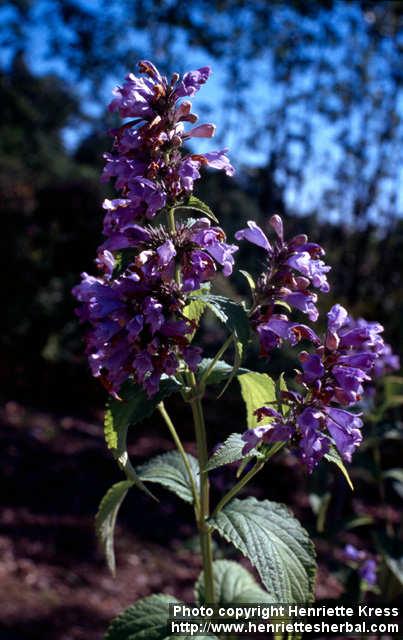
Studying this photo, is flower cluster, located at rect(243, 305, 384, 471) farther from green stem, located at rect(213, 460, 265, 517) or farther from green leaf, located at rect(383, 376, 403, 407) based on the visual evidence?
green leaf, located at rect(383, 376, 403, 407)

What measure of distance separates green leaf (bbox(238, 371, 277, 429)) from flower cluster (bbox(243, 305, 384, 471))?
0.30ft

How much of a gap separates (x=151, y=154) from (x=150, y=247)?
0.53 ft

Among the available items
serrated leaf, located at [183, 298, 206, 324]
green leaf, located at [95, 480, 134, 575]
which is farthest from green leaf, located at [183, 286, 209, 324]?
green leaf, located at [95, 480, 134, 575]

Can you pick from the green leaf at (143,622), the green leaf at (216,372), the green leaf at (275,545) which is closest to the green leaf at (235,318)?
the green leaf at (216,372)

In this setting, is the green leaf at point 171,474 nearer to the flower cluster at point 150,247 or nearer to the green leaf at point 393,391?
the flower cluster at point 150,247

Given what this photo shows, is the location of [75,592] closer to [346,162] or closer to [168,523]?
[168,523]

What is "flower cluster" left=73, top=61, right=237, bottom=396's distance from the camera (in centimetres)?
102

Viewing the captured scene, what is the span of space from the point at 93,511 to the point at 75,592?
3.30 feet

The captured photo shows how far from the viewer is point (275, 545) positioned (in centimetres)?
113

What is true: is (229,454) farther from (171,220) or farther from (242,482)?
(171,220)

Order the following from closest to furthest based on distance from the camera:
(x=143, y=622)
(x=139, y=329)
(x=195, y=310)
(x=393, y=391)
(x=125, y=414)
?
(x=139, y=329)
(x=125, y=414)
(x=195, y=310)
(x=143, y=622)
(x=393, y=391)

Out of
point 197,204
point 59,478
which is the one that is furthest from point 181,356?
point 59,478

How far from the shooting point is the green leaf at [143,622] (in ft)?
4.20

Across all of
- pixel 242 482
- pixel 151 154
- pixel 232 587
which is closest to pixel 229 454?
pixel 242 482
